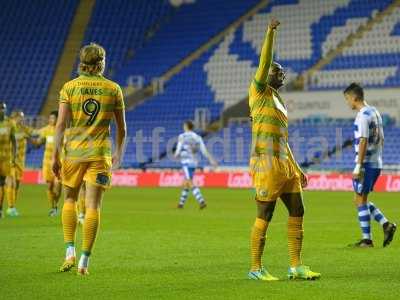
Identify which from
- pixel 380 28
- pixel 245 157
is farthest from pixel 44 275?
pixel 380 28

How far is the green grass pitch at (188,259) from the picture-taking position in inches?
348

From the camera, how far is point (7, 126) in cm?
1980

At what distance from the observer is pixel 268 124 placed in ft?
32.5

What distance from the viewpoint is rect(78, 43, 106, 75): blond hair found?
9.88 m

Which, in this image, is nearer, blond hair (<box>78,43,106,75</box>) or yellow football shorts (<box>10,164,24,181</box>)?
blond hair (<box>78,43,106,75</box>)

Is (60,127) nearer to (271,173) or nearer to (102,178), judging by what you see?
(102,178)

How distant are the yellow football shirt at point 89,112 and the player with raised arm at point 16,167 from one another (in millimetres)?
10426

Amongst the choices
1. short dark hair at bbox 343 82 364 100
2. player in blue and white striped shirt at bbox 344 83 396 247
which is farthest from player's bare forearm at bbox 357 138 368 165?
short dark hair at bbox 343 82 364 100

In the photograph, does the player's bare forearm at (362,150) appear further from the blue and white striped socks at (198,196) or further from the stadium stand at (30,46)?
the stadium stand at (30,46)

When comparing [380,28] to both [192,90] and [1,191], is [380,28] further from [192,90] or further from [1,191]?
[1,191]

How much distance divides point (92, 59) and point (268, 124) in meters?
1.91

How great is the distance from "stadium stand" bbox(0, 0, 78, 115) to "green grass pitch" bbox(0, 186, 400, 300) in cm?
2551

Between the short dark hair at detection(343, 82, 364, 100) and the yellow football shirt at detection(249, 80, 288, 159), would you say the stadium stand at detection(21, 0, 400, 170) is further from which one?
the yellow football shirt at detection(249, 80, 288, 159)

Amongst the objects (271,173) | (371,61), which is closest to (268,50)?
(271,173)
